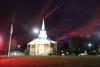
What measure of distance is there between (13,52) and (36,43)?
368 inches

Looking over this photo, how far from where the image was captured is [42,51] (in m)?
75.8

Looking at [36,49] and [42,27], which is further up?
[42,27]

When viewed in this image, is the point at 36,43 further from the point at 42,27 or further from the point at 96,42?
the point at 96,42

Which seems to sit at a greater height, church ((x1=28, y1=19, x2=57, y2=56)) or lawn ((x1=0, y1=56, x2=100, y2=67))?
church ((x1=28, y1=19, x2=57, y2=56))

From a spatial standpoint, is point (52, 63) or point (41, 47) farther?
point (41, 47)

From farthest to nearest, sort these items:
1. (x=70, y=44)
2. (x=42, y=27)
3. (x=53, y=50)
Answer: (x=70, y=44) < (x=42, y=27) < (x=53, y=50)

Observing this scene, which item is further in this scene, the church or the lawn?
the church

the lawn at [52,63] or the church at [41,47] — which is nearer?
the lawn at [52,63]

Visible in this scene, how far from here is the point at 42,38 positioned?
78.2 m

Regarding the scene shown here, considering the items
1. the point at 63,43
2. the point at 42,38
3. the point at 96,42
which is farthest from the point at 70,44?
the point at 42,38

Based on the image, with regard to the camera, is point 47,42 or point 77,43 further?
point 77,43

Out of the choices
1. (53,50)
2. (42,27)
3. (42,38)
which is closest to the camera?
(53,50)

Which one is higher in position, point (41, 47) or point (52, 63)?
point (41, 47)

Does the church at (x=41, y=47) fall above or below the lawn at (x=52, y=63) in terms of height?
above
